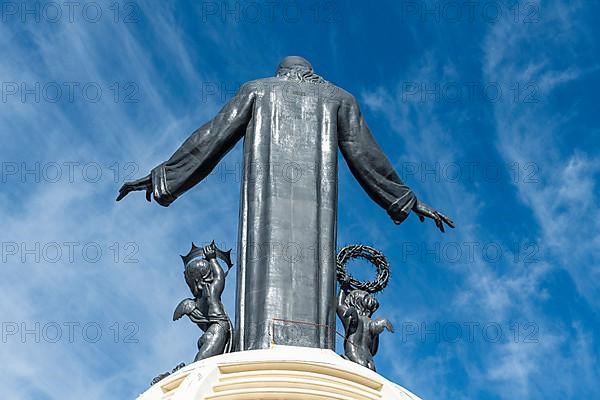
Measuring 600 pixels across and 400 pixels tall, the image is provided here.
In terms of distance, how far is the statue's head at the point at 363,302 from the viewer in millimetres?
14883

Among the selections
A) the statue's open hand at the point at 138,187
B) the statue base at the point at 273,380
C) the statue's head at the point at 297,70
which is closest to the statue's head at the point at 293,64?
the statue's head at the point at 297,70

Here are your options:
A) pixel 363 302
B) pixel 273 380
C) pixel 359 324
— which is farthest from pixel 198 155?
pixel 273 380

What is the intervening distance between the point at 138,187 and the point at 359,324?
10.9ft

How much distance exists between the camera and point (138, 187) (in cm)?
1491

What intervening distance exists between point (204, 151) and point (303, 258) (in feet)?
6.73

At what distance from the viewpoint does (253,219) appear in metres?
14.4

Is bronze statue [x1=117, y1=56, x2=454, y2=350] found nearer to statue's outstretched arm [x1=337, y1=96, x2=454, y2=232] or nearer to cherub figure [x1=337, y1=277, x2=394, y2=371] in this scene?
statue's outstretched arm [x1=337, y1=96, x2=454, y2=232]

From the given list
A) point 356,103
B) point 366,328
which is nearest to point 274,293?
point 366,328

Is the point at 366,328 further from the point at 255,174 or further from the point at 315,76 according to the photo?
the point at 315,76

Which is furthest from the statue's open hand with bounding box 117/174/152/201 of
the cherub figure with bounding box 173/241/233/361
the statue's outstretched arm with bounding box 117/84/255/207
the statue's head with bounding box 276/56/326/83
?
the statue's head with bounding box 276/56/326/83

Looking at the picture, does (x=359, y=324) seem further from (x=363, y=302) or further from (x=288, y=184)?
(x=288, y=184)

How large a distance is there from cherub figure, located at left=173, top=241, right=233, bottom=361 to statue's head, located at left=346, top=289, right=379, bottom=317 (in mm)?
1671

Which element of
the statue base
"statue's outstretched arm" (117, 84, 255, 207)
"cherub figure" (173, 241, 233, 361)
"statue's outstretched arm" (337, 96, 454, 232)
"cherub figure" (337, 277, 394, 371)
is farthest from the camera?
"statue's outstretched arm" (337, 96, 454, 232)

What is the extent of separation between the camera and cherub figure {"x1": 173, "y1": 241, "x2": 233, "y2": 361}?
44.9 ft
